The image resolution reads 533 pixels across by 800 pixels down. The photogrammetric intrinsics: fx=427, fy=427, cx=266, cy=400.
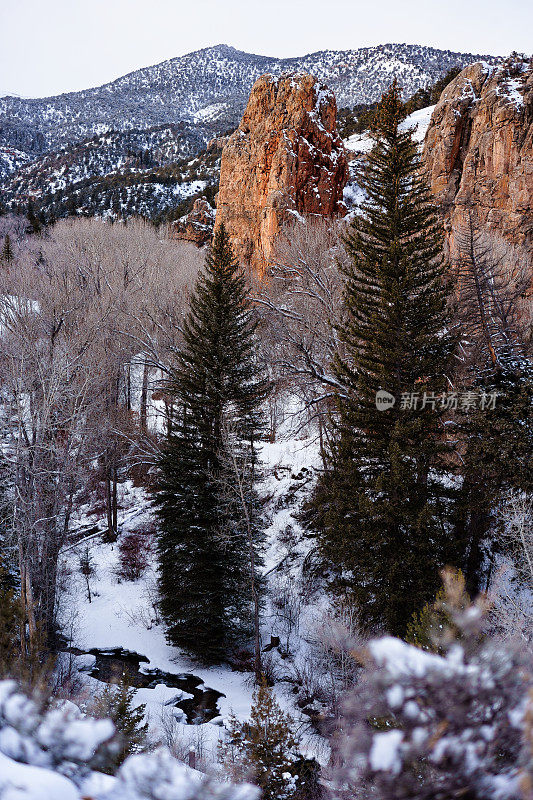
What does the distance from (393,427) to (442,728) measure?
33.7 ft

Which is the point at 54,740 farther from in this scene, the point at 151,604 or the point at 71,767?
the point at 151,604

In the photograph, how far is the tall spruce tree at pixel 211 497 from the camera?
45.5 feet

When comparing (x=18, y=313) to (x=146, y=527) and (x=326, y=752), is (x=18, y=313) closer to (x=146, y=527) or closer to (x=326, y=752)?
(x=146, y=527)

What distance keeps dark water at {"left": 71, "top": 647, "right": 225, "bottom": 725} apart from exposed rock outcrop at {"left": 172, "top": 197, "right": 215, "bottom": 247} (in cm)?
4358

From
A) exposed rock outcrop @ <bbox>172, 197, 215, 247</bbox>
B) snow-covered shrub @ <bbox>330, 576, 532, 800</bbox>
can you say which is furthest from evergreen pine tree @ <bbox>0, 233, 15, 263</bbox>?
snow-covered shrub @ <bbox>330, 576, 532, 800</bbox>

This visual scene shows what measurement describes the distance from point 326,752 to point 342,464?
6949 millimetres

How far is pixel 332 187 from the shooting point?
33188 mm

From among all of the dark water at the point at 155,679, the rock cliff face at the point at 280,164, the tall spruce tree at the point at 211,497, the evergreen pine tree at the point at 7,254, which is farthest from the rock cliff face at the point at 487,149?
the evergreen pine tree at the point at 7,254

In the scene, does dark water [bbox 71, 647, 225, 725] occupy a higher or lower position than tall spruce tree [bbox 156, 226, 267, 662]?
lower

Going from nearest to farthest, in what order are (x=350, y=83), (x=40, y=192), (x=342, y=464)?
(x=342, y=464)
(x=40, y=192)
(x=350, y=83)

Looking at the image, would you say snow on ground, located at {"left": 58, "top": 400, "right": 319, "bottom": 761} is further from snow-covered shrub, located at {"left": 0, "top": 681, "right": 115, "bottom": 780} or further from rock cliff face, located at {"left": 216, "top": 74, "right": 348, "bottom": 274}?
rock cliff face, located at {"left": 216, "top": 74, "right": 348, "bottom": 274}

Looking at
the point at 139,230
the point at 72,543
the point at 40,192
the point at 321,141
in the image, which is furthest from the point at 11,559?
the point at 40,192

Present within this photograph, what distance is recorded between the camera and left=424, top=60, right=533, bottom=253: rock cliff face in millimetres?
28781

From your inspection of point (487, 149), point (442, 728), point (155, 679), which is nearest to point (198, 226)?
point (487, 149)
